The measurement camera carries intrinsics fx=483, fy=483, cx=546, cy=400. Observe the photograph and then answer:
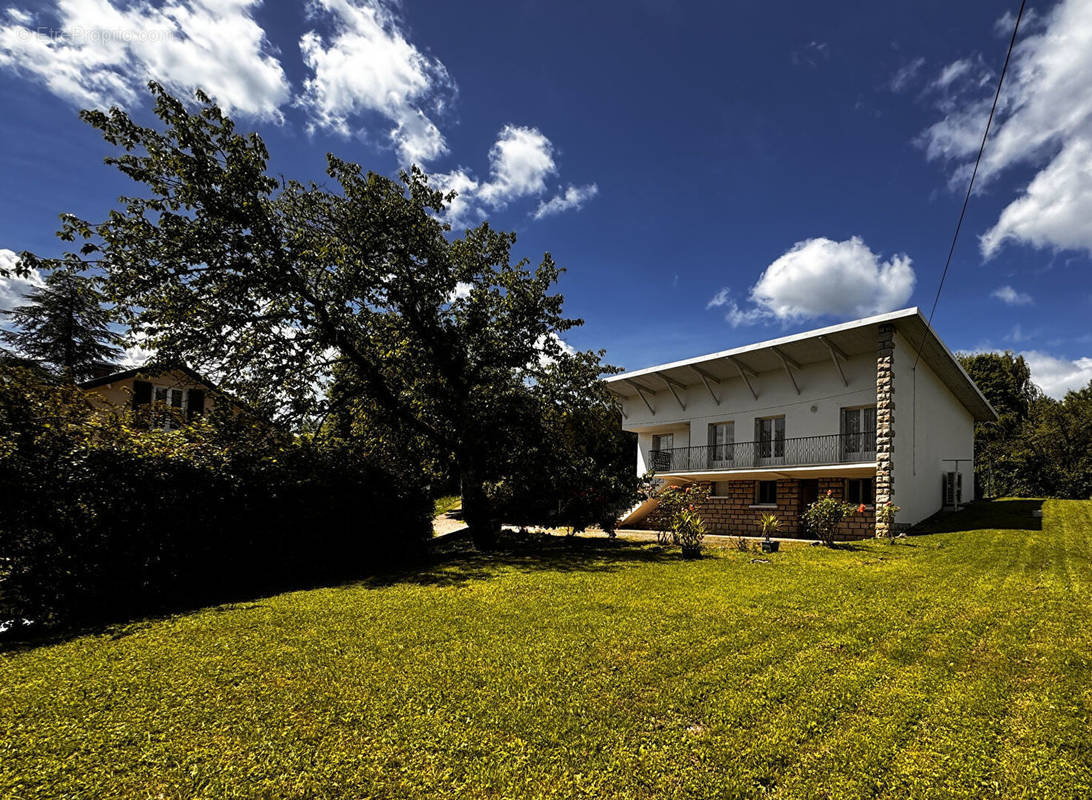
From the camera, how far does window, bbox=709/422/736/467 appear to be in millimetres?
19453

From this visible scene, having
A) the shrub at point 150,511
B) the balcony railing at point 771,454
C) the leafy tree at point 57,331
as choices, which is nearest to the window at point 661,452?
the balcony railing at point 771,454

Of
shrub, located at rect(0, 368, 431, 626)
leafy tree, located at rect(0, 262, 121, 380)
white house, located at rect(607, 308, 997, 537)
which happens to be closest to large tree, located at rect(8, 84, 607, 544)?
shrub, located at rect(0, 368, 431, 626)

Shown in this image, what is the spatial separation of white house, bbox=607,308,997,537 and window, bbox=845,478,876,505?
4cm

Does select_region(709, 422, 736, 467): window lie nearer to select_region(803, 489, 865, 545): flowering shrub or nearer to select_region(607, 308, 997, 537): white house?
select_region(607, 308, 997, 537): white house

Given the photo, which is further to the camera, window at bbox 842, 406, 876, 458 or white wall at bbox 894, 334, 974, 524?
window at bbox 842, 406, 876, 458

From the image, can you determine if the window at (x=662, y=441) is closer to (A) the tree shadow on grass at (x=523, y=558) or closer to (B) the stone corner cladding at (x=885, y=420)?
(A) the tree shadow on grass at (x=523, y=558)

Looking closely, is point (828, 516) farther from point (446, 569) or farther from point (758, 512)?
point (446, 569)

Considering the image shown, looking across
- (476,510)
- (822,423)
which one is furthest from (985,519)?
(476,510)

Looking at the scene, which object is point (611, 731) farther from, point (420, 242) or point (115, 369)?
point (115, 369)

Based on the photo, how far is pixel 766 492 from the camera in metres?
18.8

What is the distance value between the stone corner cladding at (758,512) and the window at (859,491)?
248mm

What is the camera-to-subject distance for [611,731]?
3.29 meters

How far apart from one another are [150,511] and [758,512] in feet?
59.3

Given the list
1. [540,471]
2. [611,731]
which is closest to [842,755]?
[611,731]
